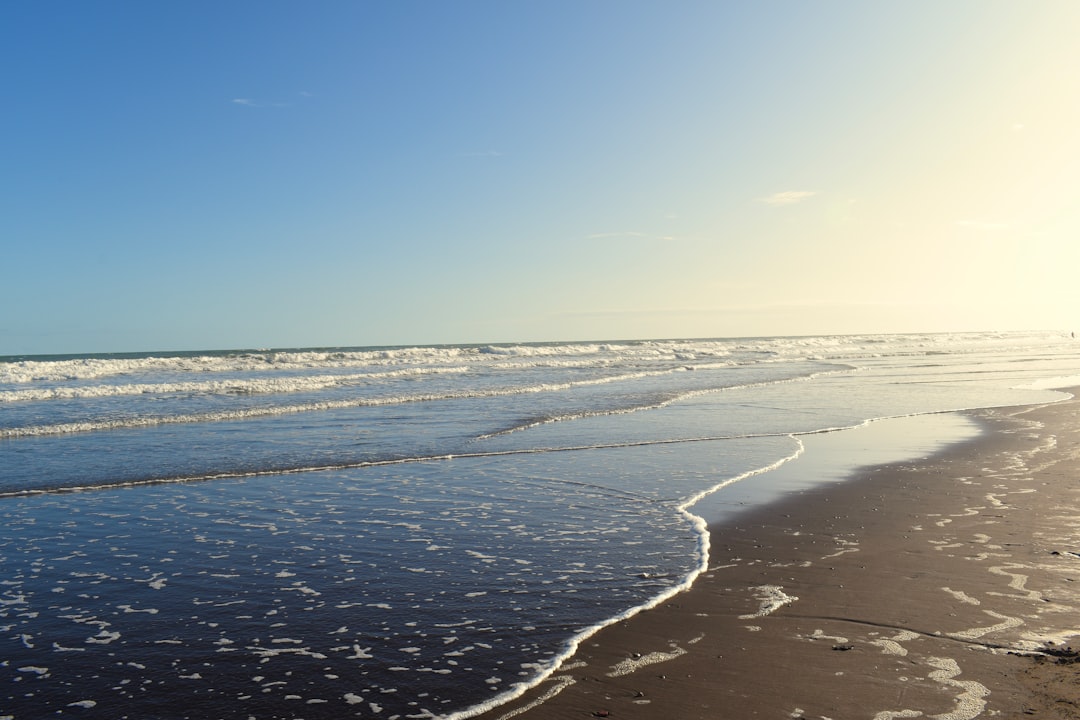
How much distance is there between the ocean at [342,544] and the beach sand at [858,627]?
0.48 meters

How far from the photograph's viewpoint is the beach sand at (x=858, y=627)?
4.40m

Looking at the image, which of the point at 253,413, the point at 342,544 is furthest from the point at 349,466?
the point at 253,413

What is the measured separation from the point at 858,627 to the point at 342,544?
545 cm

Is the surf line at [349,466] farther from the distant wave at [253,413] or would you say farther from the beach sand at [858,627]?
the distant wave at [253,413]

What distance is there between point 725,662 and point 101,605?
5308 millimetres

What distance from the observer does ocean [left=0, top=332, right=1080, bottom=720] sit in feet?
15.9

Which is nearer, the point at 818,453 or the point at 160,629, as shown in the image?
the point at 160,629

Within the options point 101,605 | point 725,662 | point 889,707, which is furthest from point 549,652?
point 101,605

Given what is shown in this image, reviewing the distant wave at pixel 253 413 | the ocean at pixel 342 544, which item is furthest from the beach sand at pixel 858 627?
the distant wave at pixel 253 413

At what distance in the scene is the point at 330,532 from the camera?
28.9 feet

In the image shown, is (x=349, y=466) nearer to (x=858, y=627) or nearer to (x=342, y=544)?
(x=342, y=544)

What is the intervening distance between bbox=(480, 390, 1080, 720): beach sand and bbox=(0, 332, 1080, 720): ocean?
1.57 ft

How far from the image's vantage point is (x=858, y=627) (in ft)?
18.4

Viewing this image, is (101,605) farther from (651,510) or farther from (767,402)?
(767,402)
